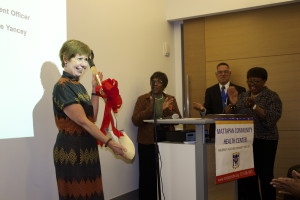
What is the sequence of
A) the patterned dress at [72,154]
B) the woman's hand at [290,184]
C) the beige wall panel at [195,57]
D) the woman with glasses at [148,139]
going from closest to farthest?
the woman's hand at [290,184] < the patterned dress at [72,154] < the woman with glasses at [148,139] < the beige wall panel at [195,57]

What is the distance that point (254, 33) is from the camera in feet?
15.5

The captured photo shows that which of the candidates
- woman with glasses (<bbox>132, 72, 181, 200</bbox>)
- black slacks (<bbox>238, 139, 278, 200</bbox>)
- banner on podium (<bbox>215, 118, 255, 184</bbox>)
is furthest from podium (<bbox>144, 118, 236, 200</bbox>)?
woman with glasses (<bbox>132, 72, 181, 200</bbox>)

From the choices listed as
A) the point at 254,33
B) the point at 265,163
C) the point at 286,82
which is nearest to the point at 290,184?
the point at 265,163

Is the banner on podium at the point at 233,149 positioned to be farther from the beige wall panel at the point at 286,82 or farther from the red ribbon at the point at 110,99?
the beige wall panel at the point at 286,82

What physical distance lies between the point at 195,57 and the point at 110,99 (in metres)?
2.93

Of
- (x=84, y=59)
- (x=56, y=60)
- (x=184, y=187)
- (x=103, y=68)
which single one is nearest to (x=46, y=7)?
(x=56, y=60)

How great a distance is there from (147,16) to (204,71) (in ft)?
3.80

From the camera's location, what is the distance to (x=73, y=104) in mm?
2145

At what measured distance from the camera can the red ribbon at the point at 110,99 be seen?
2.41m

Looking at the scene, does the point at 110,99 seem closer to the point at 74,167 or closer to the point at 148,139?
the point at 74,167

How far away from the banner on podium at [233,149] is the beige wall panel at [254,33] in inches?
74.5

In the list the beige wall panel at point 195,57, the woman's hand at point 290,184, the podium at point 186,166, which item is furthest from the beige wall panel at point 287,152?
the woman's hand at point 290,184

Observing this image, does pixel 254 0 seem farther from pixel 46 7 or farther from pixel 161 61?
pixel 46 7

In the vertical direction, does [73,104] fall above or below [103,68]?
below
